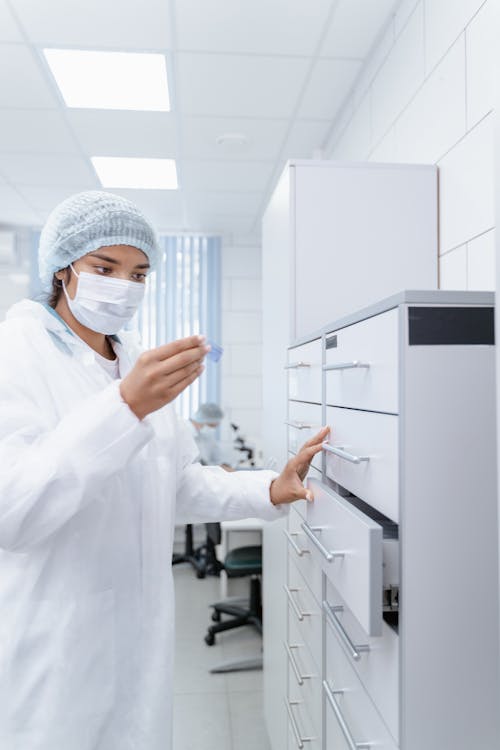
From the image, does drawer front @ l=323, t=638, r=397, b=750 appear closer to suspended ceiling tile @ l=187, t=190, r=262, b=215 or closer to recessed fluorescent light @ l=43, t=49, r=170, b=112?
recessed fluorescent light @ l=43, t=49, r=170, b=112

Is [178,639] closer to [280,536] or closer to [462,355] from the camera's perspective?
[280,536]

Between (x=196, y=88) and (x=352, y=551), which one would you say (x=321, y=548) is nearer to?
(x=352, y=551)

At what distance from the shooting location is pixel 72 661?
1044 millimetres

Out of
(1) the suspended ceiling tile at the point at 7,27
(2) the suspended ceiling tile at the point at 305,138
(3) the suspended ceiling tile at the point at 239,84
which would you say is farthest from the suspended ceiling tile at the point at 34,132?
(2) the suspended ceiling tile at the point at 305,138

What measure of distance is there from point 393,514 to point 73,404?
644 mm

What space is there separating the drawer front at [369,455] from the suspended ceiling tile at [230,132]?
83.1 inches

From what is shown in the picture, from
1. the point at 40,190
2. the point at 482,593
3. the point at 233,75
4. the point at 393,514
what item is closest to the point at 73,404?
the point at 393,514

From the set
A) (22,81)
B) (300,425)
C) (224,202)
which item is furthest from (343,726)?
(224,202)

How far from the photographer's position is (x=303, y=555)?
4.79 ft

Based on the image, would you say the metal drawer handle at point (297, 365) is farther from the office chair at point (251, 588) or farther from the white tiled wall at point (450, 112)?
the office chair at point (251, 588)

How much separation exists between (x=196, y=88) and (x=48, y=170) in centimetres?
140

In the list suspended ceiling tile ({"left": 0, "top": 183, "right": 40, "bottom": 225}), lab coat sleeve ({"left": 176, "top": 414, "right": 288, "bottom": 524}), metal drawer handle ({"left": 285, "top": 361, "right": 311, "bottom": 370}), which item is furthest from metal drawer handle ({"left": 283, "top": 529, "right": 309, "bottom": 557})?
suspended ceiling tile ({"left": 0, "top": 183, "right": 40, "bottom": 225})

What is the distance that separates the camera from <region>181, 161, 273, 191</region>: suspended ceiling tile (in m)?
3.34

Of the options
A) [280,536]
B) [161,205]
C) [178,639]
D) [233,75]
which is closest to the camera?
[280,536]
